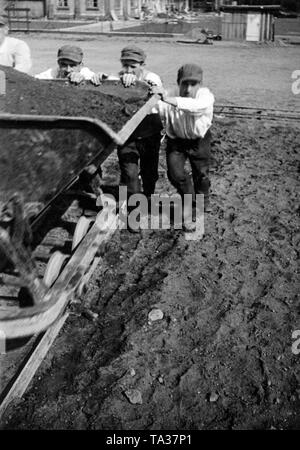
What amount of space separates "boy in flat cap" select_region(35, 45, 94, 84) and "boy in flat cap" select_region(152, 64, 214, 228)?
0.99m

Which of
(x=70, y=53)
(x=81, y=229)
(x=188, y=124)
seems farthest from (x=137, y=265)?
(x=70, y=53)

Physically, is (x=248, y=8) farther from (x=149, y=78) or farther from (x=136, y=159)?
(x=136, y=159)

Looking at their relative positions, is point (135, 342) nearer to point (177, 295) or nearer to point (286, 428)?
point (177, 295)

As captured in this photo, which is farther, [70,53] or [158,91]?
[70,53]

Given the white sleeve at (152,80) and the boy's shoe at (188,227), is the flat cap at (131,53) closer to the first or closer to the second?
the white sleeve at (152,80)

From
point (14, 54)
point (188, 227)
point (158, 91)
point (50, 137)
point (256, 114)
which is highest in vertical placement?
point (14, 54)

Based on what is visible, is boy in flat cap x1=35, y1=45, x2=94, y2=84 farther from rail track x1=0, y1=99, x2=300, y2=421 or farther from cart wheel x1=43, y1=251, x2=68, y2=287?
cart wheel x1=43, y1=251, x2=68, y2=287

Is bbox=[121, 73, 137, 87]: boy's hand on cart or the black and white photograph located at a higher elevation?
bbox=[121, 73, 137, 87]: boy's hand on cart

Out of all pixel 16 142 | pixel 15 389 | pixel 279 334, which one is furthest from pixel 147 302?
pixel 16 142

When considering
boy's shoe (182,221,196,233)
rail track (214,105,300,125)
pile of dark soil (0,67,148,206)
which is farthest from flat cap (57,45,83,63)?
rail track (214,105,300,125)

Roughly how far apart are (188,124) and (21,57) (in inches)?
91.5

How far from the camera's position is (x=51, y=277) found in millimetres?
3637

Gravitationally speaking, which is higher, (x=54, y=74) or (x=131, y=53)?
(x=131, y=53)

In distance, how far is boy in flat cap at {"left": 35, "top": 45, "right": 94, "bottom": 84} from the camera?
16.0 ft
